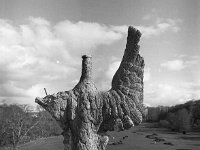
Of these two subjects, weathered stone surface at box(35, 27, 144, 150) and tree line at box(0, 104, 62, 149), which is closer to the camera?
weathered stone surface at box(35, 27, 144, 150)

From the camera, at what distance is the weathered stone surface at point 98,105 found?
7.10 meters

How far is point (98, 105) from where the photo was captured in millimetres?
7254

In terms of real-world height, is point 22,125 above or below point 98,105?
below

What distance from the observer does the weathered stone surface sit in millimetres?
7102

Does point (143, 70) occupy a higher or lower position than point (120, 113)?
higher

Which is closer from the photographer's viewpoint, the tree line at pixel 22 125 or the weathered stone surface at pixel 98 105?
the weathered stone surface at pixel 98 105

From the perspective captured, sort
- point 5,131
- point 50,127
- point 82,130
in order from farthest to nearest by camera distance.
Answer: point 50,127 → point 5,131 → point 82,130

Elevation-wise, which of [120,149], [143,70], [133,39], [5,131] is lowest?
[120,149]

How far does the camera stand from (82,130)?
7098mm

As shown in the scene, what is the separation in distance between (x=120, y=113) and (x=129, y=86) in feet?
2.55

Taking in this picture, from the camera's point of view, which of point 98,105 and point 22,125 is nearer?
point 98,105

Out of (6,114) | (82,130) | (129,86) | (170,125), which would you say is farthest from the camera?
(170,125)

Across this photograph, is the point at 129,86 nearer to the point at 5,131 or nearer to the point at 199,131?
the point at 5,131

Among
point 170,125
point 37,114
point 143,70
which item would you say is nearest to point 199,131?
point 170,125
